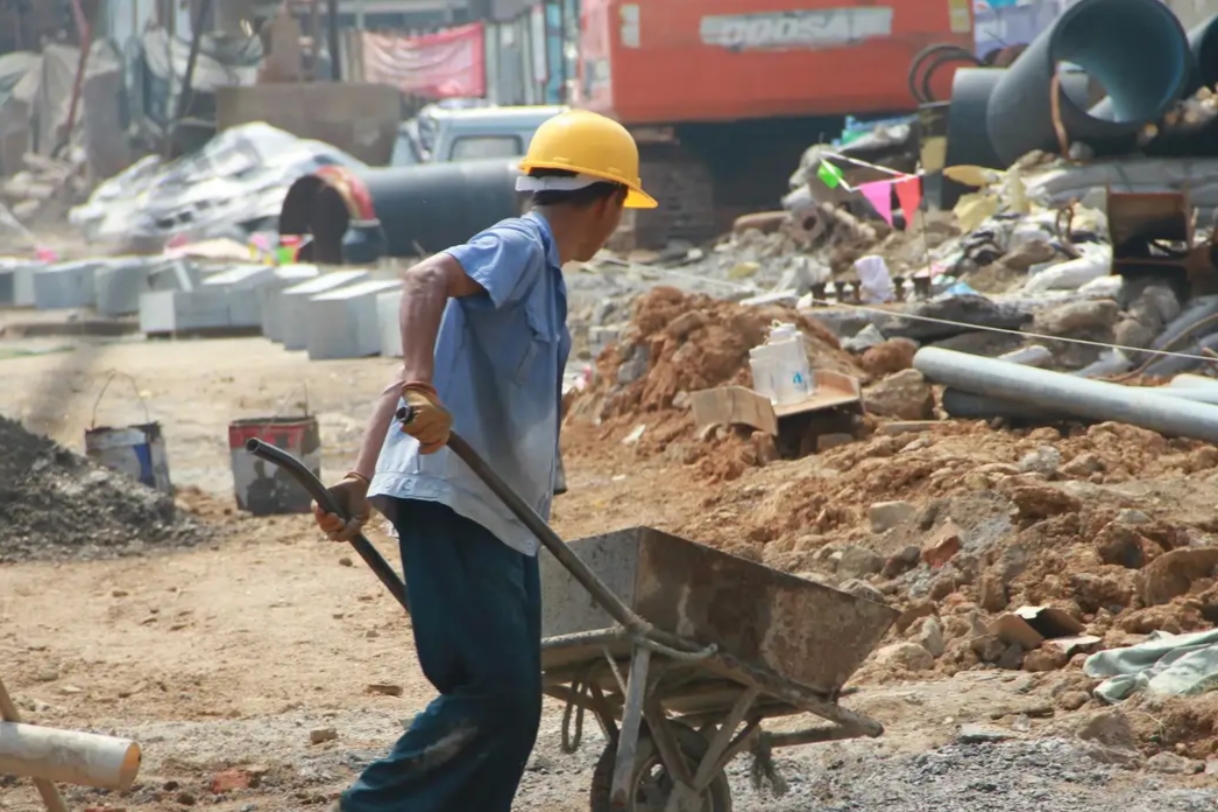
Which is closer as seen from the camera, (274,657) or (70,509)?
(274,657)

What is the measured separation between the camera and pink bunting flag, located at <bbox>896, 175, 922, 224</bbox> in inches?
604

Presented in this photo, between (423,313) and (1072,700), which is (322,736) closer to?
(1072,700)

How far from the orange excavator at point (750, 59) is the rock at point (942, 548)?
13.9m

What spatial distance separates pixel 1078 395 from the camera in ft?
25.6

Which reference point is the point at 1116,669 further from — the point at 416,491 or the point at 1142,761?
the point at 416,491

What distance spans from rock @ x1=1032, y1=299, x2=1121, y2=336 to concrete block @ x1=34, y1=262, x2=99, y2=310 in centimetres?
1390

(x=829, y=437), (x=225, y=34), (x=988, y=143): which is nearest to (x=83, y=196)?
(x=225, y=34)

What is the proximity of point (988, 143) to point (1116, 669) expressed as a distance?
464 inches

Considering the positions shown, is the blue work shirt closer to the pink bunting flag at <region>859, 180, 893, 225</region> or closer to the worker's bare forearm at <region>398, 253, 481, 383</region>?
the worker's bare forearm at <region>398, 253, 481, 383</region>

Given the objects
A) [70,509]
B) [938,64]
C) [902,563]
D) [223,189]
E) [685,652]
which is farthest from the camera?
[223,189]

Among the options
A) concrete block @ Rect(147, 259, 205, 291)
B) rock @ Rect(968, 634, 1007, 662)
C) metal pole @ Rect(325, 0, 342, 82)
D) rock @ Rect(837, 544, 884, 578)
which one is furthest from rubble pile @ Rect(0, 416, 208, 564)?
metal pole @ Rect(325, 0, 342, 82)

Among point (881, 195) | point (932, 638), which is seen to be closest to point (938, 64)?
point (881, 195)

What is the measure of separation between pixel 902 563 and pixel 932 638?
772 mm

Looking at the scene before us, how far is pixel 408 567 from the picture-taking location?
3.53 metres
